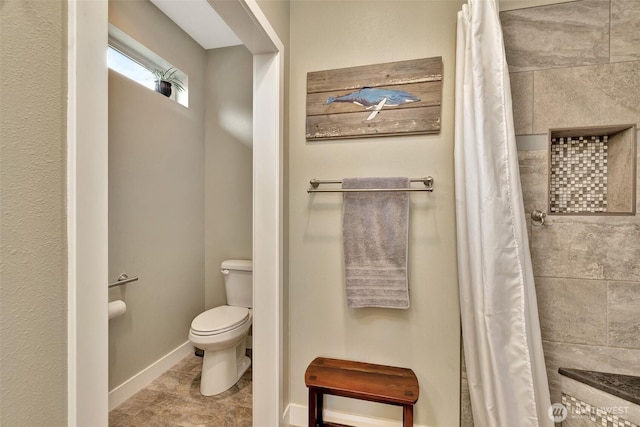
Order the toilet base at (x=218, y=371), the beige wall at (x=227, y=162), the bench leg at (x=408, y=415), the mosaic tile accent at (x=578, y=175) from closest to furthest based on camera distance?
the bench leg at (x=408, y=415)
the mosaic tile accent at (x=578, y=175)
the toilet base at (x=218, y=371)
the beige wall at (x=227, y=162)

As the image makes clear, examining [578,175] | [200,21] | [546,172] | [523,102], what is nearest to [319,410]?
[546,172]

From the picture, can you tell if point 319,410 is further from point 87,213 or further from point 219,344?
point 87,213

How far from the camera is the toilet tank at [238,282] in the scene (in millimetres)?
2252

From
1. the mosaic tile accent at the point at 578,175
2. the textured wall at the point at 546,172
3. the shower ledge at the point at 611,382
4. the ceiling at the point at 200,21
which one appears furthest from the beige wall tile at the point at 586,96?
the ceiling at the point at 200,21

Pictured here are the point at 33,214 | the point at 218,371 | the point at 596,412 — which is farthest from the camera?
the point at 218,371

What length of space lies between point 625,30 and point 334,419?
2.45 m

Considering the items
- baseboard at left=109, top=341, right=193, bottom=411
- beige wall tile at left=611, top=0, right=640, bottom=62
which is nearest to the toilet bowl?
baseboard at left=109, top=341, right=193, bottom=411

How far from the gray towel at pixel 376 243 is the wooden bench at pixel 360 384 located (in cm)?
34

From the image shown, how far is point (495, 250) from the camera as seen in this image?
123 centimetres

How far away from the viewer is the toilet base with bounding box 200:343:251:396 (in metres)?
1.88

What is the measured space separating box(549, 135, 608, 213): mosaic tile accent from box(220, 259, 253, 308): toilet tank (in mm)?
2023

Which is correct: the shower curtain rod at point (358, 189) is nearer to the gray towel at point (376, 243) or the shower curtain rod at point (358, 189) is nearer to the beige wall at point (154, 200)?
the gray towel at point (376, 243)

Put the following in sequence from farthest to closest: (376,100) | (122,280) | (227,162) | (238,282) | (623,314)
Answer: (227,162) → (238,282) → (122,280) → (376,100) → (623,314)

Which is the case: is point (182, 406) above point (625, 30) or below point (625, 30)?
below
